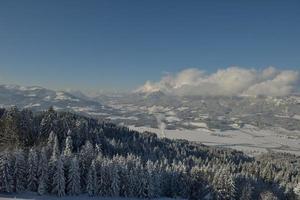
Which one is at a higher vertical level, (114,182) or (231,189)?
(114,182)

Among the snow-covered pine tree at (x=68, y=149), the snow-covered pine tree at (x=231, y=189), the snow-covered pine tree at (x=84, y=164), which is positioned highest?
the snow-covered pine tree at (x=68, y=149)

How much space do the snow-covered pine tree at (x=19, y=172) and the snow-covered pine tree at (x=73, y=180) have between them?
1131 centimetres

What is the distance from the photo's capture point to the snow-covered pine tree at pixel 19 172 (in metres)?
102

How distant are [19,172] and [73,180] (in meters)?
13.9

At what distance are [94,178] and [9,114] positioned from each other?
5200 cm

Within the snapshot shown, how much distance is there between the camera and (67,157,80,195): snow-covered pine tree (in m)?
108

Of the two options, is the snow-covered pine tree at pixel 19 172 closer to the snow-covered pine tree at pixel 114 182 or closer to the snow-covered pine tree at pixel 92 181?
the snow-covered pine tree at pixel 92 181

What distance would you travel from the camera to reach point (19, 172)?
102312mm

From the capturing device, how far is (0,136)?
136 metres

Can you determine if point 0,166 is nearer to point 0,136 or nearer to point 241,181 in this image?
point 0,136

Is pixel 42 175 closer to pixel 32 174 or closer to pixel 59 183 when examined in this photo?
pixel 32 174

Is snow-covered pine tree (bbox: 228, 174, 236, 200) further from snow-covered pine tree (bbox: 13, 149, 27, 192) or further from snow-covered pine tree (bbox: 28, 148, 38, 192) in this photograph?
snow-covered pine tree (bbox: 13, 149, 27, 192)

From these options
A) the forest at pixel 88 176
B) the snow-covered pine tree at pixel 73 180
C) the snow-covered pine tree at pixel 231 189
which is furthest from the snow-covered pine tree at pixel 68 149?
the snow-covered pine tree at pixel 231 189

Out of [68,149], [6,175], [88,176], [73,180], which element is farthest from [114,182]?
[6,175]
